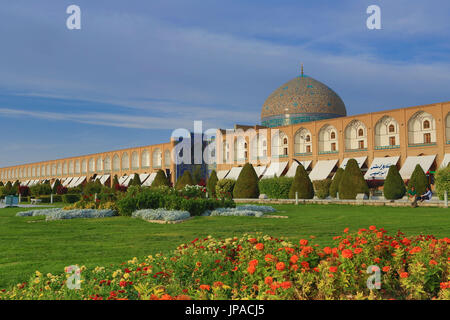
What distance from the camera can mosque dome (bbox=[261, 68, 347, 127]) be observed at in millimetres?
47438

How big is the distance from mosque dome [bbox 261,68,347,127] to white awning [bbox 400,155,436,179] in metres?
15.7

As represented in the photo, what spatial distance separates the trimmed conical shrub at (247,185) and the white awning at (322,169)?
11.7 m

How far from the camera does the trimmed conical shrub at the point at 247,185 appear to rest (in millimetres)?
26516

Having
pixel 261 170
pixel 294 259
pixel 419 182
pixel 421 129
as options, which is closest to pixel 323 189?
pixel 419 182

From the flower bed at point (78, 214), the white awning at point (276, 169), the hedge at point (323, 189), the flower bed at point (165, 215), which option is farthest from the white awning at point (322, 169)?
the flower bed at point (165, 215)

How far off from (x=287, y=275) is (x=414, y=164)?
31.5 m

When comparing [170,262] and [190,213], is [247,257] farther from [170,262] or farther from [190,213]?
[190,213]

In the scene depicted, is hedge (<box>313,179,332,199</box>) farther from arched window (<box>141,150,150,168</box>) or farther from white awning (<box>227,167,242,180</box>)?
arched window (<box>141,150,150,168</box>)

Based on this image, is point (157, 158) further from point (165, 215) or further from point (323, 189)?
point (165, 215)

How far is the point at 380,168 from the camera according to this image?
33.6m

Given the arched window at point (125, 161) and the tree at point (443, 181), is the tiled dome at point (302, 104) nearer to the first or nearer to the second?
the arched window at point (125, 161)

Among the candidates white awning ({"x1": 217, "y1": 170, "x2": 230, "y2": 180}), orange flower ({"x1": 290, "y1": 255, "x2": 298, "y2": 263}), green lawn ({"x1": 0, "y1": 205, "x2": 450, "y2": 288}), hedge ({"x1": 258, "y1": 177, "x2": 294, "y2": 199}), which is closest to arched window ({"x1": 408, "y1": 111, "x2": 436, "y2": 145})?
hedge ({"x1": 258, "y1": 177, "x2": 294, "y2": 199})
